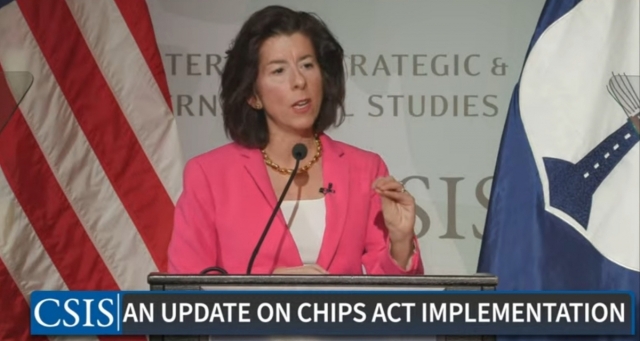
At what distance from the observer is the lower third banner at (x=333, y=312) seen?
424cm

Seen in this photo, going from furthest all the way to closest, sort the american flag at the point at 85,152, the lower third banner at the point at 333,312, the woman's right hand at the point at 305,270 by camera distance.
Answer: the american flag at the point at 85,152, the woman's right hand at the point at 305,270, the lower third banner at the point at 333,312

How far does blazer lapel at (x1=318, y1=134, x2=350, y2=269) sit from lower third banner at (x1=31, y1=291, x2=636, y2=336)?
0.35 m

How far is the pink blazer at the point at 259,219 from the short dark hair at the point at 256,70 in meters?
0.08

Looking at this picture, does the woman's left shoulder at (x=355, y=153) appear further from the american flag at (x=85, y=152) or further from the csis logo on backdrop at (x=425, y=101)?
the american flag at (x=85, y=152)

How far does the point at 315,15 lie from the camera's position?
498 centimetres

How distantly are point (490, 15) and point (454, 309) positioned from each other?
1.36m

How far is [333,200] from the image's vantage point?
187 inches

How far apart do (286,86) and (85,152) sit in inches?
33.6

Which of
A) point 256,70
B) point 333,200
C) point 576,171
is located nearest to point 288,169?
point 333,200

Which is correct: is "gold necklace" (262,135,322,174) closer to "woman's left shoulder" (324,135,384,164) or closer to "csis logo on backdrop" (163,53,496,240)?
"woman's left shoulder" (324,135,384,164)

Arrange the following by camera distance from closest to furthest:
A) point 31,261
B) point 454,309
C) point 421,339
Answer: point 421,339, point 454,309, point 31,261

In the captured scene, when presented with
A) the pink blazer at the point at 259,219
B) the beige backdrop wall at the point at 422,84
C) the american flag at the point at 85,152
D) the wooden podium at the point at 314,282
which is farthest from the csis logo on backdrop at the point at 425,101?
the wooden podium at the point at 314,282

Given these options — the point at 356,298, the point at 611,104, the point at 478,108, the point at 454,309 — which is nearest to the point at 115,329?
the point at 356,298

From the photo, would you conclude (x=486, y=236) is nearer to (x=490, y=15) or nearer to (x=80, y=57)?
(x=490, y=15)
